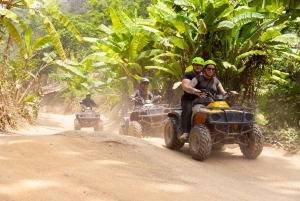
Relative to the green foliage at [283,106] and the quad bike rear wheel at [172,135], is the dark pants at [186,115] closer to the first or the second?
the quad bike rear wheel at [172,135]

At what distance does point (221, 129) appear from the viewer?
5.36 metres

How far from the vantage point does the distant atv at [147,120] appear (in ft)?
26.5

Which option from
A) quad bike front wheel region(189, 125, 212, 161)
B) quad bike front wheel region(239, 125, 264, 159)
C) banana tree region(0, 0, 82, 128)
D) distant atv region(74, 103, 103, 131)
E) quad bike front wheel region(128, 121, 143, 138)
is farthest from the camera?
distant atv region(74, 103, 103, 131)

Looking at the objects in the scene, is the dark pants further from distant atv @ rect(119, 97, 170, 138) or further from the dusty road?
distant atv @ rect(119, 97, 170, 138)

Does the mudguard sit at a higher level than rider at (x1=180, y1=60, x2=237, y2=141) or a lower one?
lower

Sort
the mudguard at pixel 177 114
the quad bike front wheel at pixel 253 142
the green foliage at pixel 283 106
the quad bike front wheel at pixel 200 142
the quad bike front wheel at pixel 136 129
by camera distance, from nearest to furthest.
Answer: the quad bike front wheel at pixel 200 142, the quad bike front wheel at pixel 253 142, the mudguard at pixel 177 114, the green foliage at pixel 283 106, the quad bike front wheel at pixel 136 129

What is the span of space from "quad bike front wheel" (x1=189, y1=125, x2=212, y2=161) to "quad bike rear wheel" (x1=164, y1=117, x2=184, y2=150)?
2.31 feet

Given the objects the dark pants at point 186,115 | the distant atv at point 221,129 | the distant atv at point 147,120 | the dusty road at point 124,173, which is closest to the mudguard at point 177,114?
the dark pants at point 186,115

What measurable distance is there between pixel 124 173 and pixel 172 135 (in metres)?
2.46

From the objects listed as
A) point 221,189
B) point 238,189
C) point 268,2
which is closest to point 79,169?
point 221,189

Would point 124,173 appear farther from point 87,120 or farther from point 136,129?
point 87,120

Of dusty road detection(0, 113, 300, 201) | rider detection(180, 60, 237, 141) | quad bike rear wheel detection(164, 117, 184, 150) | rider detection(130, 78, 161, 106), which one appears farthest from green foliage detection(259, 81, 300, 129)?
quad bike rear wheel detection(164, 117, 184, 150)

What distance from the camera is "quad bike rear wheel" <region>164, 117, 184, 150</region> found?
19.6 ft

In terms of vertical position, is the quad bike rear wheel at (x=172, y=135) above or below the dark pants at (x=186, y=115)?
below
